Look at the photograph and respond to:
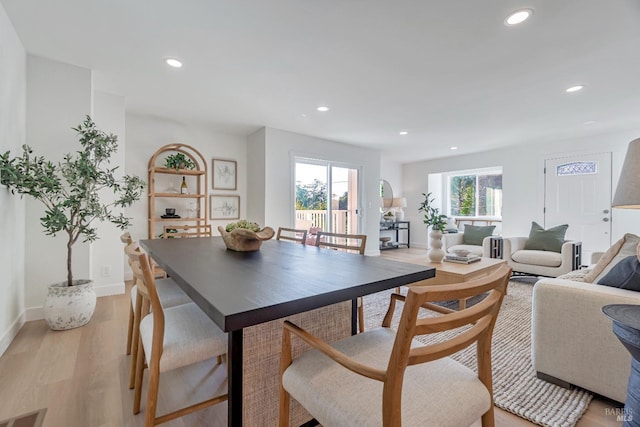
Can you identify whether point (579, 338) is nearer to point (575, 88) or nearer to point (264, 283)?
point (264, 283)

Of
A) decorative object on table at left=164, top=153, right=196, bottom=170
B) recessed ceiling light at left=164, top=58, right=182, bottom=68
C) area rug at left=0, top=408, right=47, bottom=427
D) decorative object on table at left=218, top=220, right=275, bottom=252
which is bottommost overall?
area rug at left=0, top=408, right=47, bottom=427

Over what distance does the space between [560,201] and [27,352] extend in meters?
7.35

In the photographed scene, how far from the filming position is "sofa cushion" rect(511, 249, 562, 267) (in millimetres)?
3615

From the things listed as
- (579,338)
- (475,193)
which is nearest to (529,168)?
(475,193)

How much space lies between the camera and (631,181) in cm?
109

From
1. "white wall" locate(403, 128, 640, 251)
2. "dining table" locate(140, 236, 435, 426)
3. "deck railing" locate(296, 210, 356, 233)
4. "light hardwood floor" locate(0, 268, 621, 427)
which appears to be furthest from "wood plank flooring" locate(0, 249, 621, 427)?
"white wall" locate(403, 128, 640, 251)

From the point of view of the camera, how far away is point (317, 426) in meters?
1.33

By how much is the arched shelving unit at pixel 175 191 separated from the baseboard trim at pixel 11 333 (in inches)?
63.9

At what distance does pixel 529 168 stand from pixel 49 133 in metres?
7.29

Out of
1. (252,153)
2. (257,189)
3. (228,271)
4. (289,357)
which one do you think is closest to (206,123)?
(252,153)

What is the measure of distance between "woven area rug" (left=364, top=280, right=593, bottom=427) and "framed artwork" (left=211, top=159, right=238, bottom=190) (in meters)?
3.38

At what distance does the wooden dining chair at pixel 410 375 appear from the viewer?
2.23 ft

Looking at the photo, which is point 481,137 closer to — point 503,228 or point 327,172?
point 503,228

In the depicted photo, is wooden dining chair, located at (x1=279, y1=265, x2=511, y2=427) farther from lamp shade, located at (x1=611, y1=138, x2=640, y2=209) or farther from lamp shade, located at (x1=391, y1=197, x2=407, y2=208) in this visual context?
lamp shade, located at (x1=391, y1=197, x2=407, y2=208)
